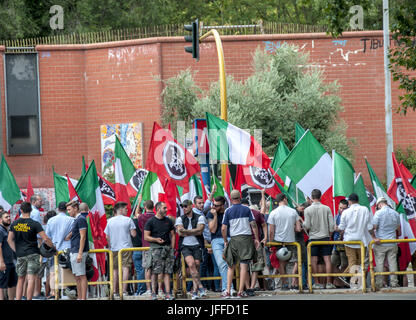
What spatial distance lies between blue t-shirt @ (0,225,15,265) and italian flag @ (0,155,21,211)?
419 centimetres

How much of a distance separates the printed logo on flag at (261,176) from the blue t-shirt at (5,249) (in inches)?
185

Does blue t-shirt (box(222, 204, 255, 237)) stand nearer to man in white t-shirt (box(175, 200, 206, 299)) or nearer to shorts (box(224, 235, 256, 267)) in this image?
shorts (box(224, 235, 256, 267))

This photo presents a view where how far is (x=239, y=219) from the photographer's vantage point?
585 inches

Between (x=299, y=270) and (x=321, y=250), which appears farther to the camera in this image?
(x=321, y=250)

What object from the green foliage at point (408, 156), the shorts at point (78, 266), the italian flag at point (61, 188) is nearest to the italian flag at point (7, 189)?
the italian flag at point (61, 188)

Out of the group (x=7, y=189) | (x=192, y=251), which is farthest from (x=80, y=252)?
(x=7, y=189)

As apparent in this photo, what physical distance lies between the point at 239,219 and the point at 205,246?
1.30m

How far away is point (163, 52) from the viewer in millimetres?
31359

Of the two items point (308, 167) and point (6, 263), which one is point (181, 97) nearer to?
point (308, 167)

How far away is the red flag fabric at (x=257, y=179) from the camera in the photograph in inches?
650

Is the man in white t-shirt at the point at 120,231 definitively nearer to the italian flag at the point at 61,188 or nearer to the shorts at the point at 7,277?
the shorts at the point at 7,277

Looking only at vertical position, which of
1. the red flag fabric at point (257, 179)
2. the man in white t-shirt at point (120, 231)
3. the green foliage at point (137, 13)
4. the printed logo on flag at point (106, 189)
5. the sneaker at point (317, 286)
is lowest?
the sneaker at point (317, 286)

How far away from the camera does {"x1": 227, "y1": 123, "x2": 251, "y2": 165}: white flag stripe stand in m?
15.9

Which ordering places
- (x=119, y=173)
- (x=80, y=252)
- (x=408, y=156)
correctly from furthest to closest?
(x=408, y=156) < (x=119, y=173) < (x=80, y=252)
